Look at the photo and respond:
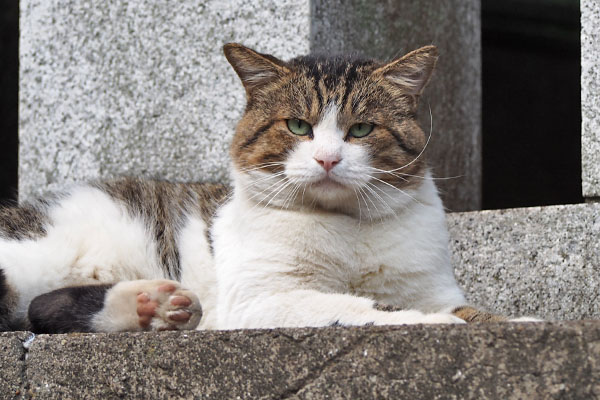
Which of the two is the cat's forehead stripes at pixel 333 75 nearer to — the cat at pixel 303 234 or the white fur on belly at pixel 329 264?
the cat at pixel 303 234

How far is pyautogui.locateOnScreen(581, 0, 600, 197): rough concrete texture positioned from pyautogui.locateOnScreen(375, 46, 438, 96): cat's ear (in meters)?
0.75

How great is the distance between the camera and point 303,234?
263cm

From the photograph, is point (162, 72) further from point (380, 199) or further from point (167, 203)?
point (380, 199)

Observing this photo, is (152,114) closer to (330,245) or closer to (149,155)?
(149,155)

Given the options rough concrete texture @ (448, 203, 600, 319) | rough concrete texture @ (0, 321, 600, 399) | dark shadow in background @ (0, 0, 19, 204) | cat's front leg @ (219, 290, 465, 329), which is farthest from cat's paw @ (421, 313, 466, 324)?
dark shadow in background @ (0, 0, 19, 204)

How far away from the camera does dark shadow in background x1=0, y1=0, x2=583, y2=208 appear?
7.77 m

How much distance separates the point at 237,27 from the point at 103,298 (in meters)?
1.66

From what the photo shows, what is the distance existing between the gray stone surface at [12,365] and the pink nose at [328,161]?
3.44 feet

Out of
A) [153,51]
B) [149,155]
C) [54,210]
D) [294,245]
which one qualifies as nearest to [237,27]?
[153,51]

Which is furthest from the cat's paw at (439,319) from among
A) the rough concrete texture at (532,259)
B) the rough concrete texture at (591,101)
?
the rough concrete texture at (591,101)

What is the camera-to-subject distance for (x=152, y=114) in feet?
12.9

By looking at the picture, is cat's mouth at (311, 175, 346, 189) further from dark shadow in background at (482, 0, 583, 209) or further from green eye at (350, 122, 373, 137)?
dark shadow in background at (482, 0, 583, 209)

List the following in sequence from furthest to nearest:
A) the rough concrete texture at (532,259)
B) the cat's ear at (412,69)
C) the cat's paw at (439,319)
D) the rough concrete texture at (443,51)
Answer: the rough concrete texture at (443,51), the rough concrete texture at (532,259), the cat's ear at (412,69), the cat's paw at (439,319)

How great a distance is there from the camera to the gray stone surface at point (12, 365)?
7.12ft
